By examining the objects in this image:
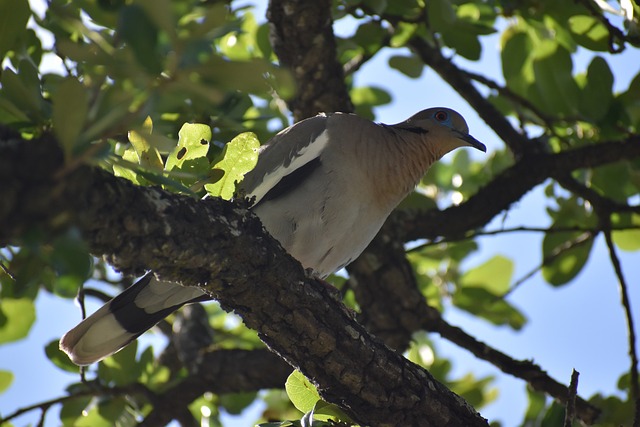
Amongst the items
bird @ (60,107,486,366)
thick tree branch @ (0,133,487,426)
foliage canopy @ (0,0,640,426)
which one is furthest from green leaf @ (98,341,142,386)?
thick tree branch @ (0,133,487,426)

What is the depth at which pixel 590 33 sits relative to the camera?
3451mm

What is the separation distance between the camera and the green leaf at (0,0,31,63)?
2207 millimetres

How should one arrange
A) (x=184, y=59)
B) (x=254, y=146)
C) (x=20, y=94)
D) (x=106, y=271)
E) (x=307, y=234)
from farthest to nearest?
(x=106, y=271) → (x=307, y=234) → (x=254, y=146) → (x=20, y=94) → (x=184, y=59)

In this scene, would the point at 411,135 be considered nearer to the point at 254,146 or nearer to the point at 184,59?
the point at 254,146

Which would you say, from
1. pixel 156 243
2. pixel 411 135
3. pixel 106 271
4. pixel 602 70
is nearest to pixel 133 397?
pixel 106 271

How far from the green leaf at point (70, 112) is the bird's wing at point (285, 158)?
5.65 ft

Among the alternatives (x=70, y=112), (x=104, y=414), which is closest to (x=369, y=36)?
(x=104, y=414)

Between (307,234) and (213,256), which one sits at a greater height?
(307,234)

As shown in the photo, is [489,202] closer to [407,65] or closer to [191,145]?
[407,65]

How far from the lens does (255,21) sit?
178 inches

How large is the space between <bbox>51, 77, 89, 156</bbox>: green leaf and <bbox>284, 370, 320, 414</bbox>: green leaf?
4.48ft

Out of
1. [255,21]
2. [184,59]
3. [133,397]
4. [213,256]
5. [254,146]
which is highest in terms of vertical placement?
[255,21]

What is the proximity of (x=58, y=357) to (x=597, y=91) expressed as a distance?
105 inches

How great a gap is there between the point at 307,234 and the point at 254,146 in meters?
0.92
